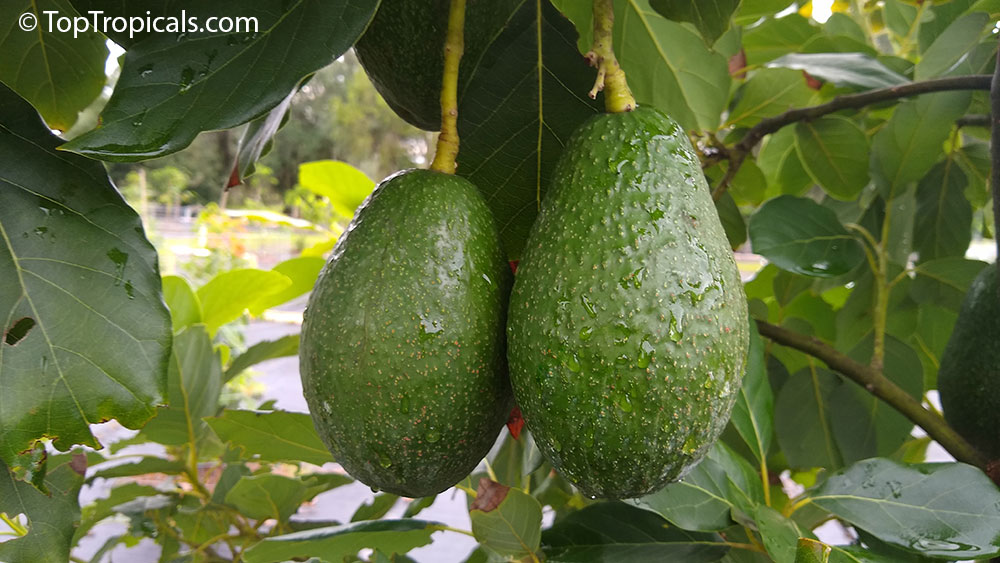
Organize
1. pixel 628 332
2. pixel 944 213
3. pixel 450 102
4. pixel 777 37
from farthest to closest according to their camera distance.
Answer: pixel 777 37, pixel 944 213, pixel 450 102, pixel 628 332

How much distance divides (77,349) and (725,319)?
445 millimetres

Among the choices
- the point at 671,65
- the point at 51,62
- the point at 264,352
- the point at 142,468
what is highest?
the point at 51,62

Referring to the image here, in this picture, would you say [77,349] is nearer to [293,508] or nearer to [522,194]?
[522,194]

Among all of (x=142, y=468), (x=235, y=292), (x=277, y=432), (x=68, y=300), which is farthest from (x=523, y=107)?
(x=142, y=468)

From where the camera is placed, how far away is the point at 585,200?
1.56 ft

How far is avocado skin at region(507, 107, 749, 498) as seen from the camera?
1.39ft

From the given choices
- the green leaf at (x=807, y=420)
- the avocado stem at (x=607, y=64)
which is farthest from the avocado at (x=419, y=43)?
the green leaf at (x=807, y=420)

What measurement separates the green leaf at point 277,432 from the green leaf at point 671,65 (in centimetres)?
54

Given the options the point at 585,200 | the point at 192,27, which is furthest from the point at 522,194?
the point at 192,27

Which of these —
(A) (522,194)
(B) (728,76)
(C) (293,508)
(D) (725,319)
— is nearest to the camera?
(D) (725,319)

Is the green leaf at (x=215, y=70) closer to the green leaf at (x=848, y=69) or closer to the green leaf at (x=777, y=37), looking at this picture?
the green leaf at (x=848, y=69)

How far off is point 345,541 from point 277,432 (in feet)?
0.57

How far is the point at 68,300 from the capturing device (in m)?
0.50

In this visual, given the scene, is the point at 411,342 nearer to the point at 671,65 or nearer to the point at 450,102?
the point at 450,102
